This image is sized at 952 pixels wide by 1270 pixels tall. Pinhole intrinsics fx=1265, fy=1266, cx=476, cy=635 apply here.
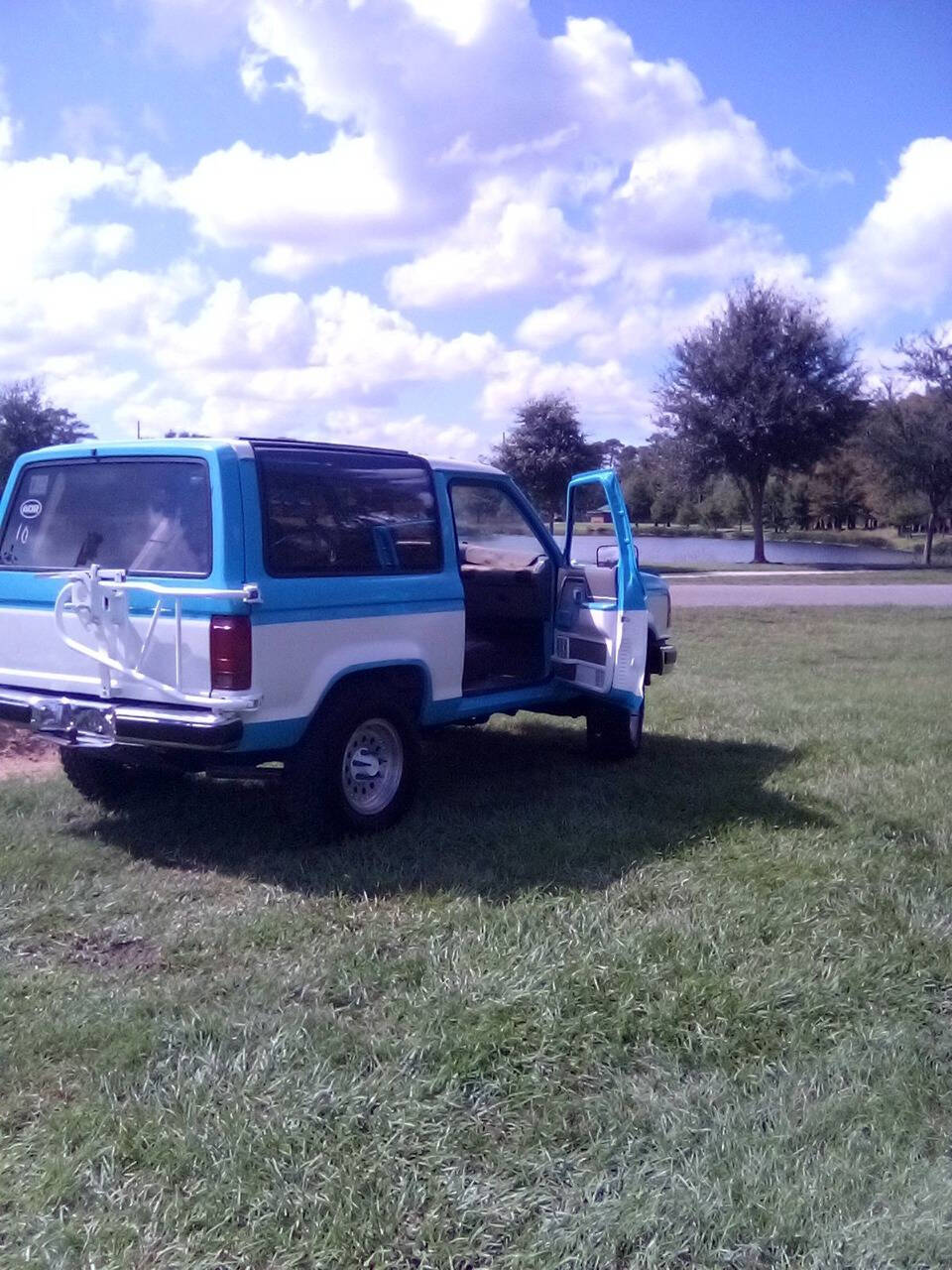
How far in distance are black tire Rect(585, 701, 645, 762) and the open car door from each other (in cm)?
30

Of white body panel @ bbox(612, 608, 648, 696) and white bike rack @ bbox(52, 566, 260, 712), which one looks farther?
white body panel @ bbox(612, 608, 648, 696)

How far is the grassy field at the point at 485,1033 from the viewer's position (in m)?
3.12

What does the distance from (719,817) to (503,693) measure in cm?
147

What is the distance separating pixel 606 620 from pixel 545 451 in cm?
2420

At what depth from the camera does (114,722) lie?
5.55 meters

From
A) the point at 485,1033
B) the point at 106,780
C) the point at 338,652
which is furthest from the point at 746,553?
the point at 485,1033

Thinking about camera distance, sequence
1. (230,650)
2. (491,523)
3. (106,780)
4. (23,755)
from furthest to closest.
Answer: (23,755), (491,523), (106,780), (230,650)

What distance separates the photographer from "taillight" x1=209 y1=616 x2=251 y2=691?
530 cm

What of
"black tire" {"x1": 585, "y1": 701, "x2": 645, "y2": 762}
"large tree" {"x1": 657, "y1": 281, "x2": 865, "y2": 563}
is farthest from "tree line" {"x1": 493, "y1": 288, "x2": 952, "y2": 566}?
"black tire" {"x1": 585, "y1": 701, "x2": 645, "y2": 762}

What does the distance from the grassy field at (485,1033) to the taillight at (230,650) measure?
3.01 feet

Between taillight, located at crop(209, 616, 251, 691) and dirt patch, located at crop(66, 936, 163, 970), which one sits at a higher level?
taillight, located at crop(209, 616, 251, 691)

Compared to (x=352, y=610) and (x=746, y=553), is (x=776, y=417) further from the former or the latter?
(x=352, y=610)

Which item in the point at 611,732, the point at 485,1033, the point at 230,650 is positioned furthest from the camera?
the point at 611,732

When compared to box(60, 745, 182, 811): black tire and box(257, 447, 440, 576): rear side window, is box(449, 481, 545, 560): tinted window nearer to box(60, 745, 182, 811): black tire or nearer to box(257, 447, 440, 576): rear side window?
box(257, 447, 440, 576): rear side window
